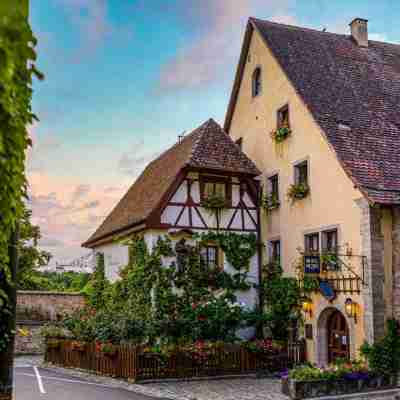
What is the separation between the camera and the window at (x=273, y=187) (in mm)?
20375

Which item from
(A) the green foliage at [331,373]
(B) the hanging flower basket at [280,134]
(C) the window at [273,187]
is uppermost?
(B) the hanging flower basket at [280,134]

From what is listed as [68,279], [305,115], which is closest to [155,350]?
[305,115]

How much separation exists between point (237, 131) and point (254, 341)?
945 centimetres

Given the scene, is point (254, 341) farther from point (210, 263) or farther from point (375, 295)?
point (375, 295)

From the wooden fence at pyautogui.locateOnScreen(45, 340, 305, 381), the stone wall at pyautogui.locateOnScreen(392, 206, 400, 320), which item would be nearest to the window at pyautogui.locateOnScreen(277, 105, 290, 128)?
the stone wall at pyautogui.locateOnScreen(392, 206, 400, 320)

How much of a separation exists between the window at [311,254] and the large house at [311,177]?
0.03 meters

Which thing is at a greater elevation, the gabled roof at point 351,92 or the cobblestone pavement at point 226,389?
the gabled roof at point 351,92

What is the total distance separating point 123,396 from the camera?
541 inches

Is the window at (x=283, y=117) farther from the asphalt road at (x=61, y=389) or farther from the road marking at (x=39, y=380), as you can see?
the road marking at (x=39, y=380)

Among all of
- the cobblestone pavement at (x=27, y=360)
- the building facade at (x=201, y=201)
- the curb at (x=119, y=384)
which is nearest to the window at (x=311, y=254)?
the building facade at (x=201, y=201)

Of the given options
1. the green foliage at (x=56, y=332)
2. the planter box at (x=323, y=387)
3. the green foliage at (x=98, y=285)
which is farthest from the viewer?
the green foliage at (x=98, y=285)

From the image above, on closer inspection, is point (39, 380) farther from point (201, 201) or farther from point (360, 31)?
point (360, 31)

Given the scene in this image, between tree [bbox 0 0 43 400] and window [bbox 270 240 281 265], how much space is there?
1698 cm

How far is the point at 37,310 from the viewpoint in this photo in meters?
26.3
